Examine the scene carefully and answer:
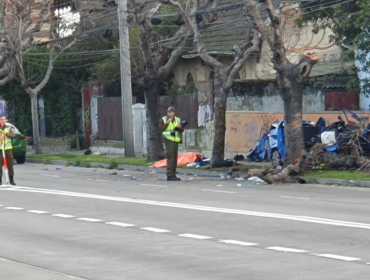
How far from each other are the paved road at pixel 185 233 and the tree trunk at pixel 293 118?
7.43 feet

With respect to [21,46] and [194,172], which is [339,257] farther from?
[21,46]

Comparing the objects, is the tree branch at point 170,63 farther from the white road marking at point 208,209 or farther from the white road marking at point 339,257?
the white road marking at point 339,257

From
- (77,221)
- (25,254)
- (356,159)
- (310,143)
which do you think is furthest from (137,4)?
(25,254)

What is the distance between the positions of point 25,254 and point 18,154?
22.4m

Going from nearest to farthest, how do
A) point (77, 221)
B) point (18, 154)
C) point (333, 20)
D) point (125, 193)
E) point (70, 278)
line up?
1. point (70, 278)
2. point (77, 221)
3. point (125, 193)
4. point (333, 20)
5. point (18, 154)

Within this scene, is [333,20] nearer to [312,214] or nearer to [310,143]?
[310,143]

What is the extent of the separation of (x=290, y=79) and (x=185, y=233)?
36.4 ft

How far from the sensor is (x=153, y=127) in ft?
94.8

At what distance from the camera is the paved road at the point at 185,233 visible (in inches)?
374

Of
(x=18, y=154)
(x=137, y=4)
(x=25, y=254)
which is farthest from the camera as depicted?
(x=18, y=154)

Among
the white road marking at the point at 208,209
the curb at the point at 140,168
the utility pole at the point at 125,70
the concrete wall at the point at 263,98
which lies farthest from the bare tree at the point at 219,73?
the white road marking at the point at 208,209

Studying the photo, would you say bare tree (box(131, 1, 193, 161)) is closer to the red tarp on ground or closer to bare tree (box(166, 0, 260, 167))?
the red tarp on ground

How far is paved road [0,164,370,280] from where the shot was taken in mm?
9508

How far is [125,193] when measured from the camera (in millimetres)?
19016
